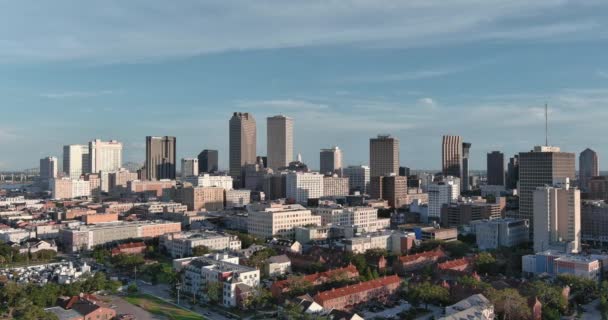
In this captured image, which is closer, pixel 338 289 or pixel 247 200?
pixel 338 289

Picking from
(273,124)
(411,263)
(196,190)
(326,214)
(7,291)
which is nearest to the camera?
(7,291)

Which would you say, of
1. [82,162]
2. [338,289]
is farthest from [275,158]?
[338,289]

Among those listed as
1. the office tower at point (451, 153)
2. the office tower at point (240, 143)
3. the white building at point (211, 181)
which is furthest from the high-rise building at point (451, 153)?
the white building at point (211, 181)

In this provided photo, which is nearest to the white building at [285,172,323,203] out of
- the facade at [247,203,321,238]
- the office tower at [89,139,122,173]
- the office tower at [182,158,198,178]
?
the facade at [247,203,321,238]

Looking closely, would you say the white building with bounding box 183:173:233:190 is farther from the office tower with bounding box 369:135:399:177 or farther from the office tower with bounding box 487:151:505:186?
the office tower with bounding box 487:151:505:186

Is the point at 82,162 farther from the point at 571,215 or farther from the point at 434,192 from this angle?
the point at 571,215

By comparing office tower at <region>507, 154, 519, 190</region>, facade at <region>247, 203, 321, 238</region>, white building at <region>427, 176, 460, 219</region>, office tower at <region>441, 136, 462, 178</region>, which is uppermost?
office tower at <region>441, 136, 462, 178</region>
